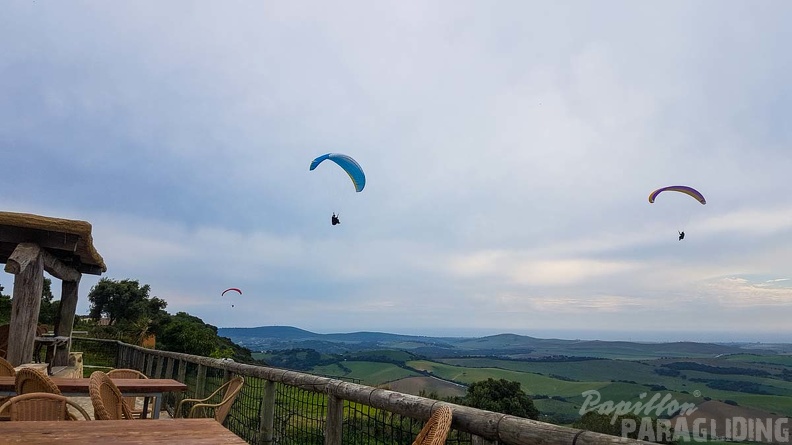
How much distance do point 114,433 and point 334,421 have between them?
104 cm

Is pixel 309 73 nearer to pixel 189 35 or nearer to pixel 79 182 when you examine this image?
pixel 189 35

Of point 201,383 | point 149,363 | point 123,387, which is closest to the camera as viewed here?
point 123,387

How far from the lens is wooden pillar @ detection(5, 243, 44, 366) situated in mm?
6023

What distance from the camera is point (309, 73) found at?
14586 millimetres

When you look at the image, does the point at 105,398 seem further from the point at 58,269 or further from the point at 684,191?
the point at 684,191

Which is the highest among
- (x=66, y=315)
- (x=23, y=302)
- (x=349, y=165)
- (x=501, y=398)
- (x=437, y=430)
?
(x=349, y=165)

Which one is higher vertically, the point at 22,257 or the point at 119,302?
the point at 22,257

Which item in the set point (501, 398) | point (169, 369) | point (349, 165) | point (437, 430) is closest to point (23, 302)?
point (169, 369)

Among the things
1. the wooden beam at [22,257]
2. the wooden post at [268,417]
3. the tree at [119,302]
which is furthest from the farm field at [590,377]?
the wooden post at [268,417]

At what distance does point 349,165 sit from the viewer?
10906mm

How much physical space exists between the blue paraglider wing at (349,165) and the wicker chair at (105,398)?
26.0 ft

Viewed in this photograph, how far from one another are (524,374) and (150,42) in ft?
268

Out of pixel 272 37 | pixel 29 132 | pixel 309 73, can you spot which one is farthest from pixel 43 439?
pixel 309 73

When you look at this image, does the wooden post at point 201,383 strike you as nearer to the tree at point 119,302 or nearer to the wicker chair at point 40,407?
the wicker chair at point 40,407
